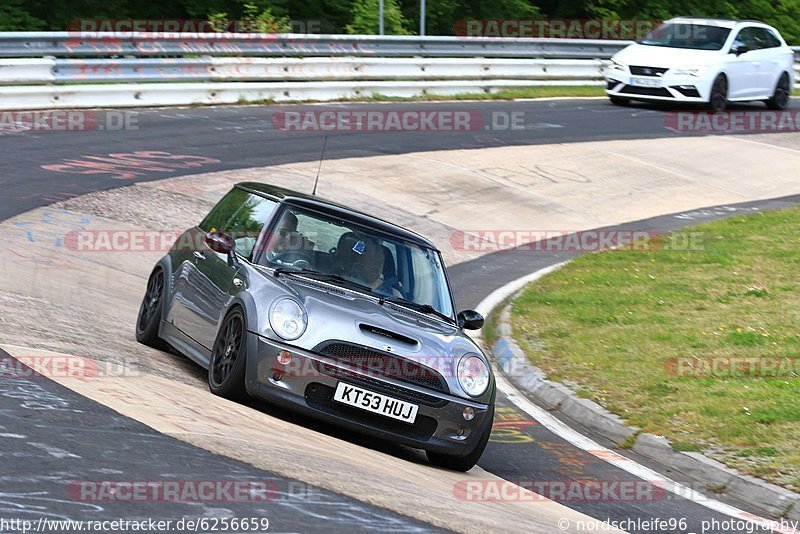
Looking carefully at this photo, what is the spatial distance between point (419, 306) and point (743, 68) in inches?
Answer: 814

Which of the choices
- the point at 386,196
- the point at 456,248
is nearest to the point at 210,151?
the point at 386,196

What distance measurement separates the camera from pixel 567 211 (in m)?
18.8

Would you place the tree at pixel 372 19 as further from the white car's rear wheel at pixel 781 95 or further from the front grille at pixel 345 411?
the front grille at pixel 345 411

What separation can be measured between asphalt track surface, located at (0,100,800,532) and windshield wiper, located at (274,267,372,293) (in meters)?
0.96

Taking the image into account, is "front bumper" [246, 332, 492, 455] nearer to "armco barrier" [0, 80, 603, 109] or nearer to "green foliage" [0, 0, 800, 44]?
"armco barrier" [0, 80, 603, 109]

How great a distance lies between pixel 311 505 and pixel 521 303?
7.99 meters

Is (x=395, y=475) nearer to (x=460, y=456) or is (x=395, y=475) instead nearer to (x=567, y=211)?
(x=460, y=456)

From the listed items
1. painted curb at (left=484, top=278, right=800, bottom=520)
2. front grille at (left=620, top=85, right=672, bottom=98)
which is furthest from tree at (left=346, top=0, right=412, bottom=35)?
painted curb at (left=484, top=278, right=800, bottom=520)

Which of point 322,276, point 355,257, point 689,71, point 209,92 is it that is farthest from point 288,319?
point 689,71

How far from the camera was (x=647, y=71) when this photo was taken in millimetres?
25719

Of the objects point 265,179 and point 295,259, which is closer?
point 295,259

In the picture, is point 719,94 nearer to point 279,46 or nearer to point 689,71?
point 689,71

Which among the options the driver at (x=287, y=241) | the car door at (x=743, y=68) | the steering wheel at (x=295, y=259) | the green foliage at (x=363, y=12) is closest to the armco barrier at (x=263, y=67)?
the car door at (x=743, y=68)

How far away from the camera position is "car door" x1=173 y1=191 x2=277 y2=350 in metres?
8.34
